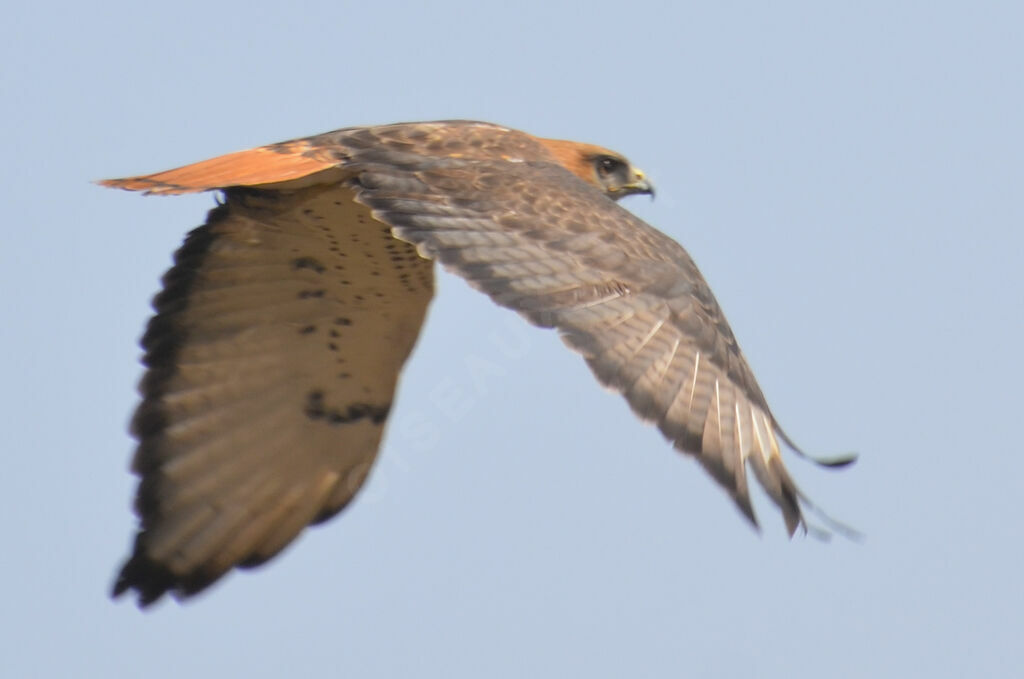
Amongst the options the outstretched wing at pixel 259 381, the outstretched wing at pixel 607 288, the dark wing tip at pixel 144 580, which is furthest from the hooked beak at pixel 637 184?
the dark wing tip at pixel 144 580

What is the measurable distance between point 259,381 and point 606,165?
179 cm

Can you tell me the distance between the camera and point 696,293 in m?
6.07

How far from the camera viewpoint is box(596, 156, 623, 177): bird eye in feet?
26.0

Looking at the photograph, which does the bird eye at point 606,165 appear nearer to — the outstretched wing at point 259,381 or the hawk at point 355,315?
the hawk at point 355,315

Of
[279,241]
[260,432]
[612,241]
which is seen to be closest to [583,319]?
[612,241]

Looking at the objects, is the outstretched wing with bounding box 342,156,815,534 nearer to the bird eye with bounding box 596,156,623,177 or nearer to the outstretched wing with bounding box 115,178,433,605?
the outstretched wing with bounding box 115,178,433,605

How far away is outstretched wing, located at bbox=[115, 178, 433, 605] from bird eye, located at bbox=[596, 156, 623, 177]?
1.03 m

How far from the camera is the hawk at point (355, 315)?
5645 mm

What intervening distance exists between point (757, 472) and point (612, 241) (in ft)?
3.23

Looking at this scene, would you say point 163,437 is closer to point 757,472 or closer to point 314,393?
point 314,393

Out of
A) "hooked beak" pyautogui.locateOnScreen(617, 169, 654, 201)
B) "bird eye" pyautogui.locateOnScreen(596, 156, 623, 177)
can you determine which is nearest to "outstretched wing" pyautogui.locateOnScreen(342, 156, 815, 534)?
"bird eye" pyautogui.locateOnScreen(596, 156, 623, 177)

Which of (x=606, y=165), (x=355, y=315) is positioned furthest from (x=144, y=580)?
(x=606, y=165)

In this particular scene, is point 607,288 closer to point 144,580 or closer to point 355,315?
point 355,315

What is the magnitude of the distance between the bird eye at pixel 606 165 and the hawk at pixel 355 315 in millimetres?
15
